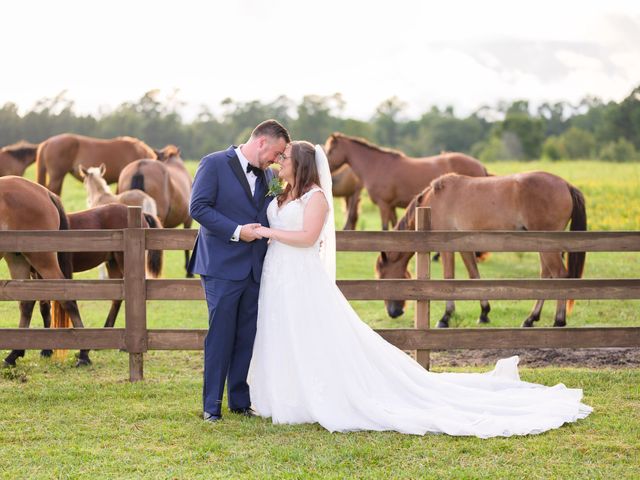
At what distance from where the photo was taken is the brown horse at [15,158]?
18406 mm

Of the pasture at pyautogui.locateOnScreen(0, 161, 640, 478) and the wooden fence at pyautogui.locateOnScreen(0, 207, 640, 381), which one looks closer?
the pasture at pyautogui.locateOnScreen(0, 161, 640, 478)

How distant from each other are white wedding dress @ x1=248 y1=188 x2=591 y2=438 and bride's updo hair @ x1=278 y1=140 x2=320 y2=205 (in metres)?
0.06

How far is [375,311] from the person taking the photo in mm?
11578

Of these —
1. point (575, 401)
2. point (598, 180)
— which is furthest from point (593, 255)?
point (598, 180)

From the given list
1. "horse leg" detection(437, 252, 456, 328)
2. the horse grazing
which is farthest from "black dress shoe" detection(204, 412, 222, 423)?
the horse grazing

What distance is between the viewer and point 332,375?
558 centimetres

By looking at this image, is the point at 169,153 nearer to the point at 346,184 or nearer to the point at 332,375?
the point at 346,184

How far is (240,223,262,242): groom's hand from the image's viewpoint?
5.56 m

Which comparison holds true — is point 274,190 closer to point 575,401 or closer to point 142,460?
point 142,460

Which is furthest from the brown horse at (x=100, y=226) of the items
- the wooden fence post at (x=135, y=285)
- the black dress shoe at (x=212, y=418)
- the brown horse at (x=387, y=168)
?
the brown horse at (x=387, y=168)

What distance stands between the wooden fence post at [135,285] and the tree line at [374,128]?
182 ft

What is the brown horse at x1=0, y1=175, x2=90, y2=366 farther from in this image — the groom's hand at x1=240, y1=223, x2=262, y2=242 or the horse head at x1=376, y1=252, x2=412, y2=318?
the horse head at x1=376, y1=252, x2=412, y2=318

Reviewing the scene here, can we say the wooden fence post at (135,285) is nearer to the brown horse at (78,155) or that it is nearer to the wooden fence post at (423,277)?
the wooden fence post at (423,277)

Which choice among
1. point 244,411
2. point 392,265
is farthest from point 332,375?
point 392,265
